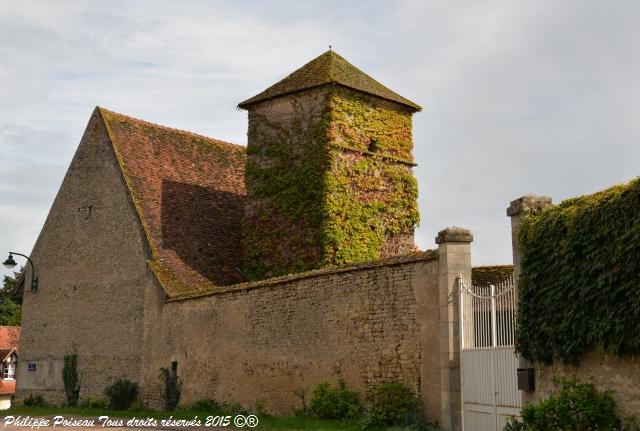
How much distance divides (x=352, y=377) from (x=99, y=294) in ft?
40.7

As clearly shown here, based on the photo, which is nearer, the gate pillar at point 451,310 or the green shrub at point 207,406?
the gate pillar at point 451,310

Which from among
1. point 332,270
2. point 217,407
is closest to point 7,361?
point 217,407

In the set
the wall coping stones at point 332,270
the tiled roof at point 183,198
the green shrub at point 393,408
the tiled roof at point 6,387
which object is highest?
the tiled roof at point 183,198

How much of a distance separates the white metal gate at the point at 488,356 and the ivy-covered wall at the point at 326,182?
31.9 ft

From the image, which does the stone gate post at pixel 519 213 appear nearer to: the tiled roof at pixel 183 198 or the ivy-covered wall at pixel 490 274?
the ivy-covered wall at pixel 490 274

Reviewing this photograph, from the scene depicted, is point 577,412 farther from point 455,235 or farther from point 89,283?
point 89,283

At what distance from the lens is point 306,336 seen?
17.2 meters

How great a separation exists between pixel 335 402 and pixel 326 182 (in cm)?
905

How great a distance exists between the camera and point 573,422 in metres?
10.1

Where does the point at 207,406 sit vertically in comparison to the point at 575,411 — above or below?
below

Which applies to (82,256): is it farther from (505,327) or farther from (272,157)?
(505,327)

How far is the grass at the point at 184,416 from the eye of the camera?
1461 centimetres

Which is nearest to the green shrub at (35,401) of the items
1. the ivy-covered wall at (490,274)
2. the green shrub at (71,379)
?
the green shrub at (71,379)

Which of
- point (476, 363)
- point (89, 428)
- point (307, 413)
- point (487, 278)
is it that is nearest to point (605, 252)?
point (476, 363)
